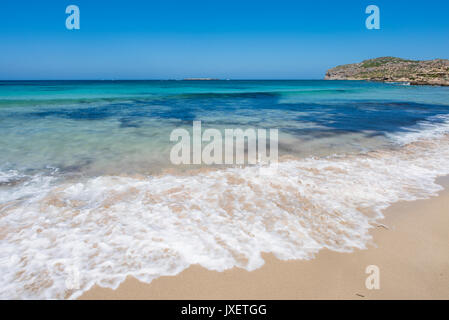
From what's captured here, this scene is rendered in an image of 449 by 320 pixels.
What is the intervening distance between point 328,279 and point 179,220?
6.93 feet

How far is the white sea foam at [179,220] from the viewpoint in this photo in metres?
2.86

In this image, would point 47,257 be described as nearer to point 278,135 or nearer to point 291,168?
point 291,168

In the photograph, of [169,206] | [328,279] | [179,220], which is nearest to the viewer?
[328,279]

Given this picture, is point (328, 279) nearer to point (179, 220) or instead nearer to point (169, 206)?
point (179, 220)

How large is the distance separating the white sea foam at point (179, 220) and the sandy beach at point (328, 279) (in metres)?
0.13

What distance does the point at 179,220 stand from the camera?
3768 millimetres

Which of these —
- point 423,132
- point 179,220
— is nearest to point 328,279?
point 179,220

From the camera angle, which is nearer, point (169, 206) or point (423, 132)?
point (169, 206)

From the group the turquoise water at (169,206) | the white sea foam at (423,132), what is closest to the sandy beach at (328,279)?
the turquoise water at (169,206)

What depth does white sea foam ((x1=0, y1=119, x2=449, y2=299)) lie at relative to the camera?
2859mm

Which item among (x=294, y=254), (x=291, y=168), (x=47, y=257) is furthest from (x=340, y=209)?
(x=47, y=257)

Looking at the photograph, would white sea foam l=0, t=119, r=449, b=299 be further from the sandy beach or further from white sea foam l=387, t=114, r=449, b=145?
white sea foam l=387, t=114, r=449, b=145

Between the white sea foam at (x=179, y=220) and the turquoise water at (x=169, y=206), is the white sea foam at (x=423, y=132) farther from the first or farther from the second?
the white sea foam at (x=179, y=220)

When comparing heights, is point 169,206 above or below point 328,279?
above
